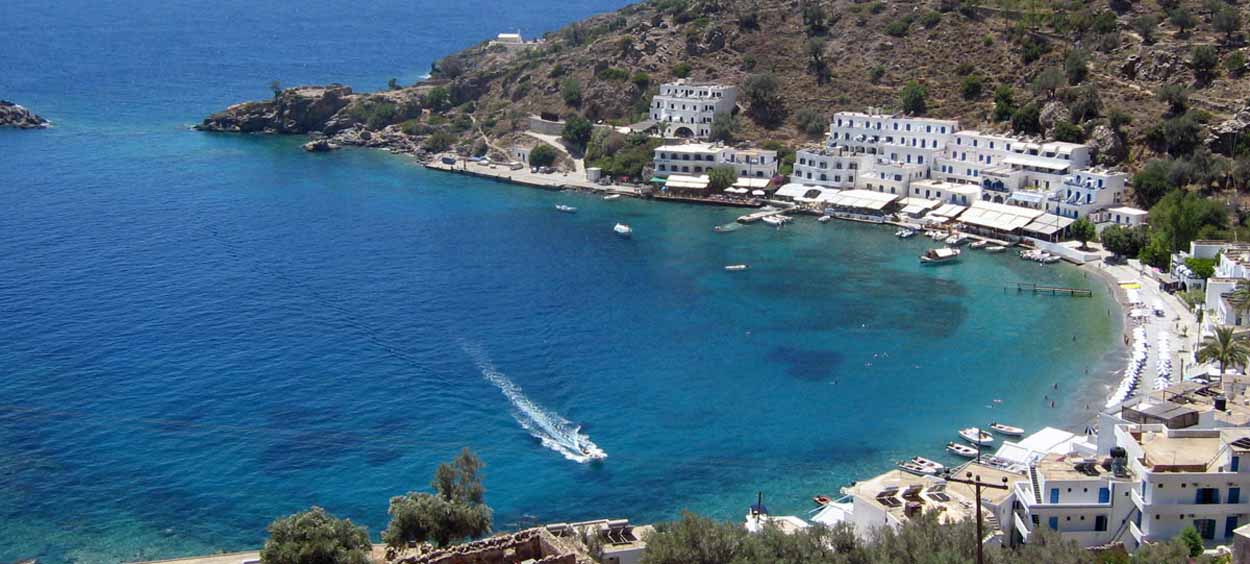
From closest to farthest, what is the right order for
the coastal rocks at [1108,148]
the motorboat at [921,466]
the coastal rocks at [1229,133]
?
the motorboat at [921,466]
the coastal rocks at [1229,133]
the coastal rocks at [1108,148]

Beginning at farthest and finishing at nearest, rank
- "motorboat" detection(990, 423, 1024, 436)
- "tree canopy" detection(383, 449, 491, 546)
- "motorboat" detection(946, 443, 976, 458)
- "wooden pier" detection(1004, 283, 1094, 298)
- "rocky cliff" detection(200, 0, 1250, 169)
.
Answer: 1. "rocky cliff" detection(200, 0, 1250, 169)
2. "wooden pier" detection(1004, 283, 1094, 298)
3. "motorboat" detection(990, 423, 1024, 436)
4. "motorboat" detection(946, 443, 976, 458)
5. "tree canopy" detection(383, 449, 491, 546)

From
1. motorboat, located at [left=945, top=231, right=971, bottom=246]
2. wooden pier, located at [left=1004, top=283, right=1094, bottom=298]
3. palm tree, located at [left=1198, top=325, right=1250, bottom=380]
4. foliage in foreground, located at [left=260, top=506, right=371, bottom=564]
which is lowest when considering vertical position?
foliage in foreground, located at [left=260, top=506, right=371, bottom=564]

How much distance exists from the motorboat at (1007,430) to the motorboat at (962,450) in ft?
8.23

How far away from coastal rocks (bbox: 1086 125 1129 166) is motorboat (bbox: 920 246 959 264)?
55.1 feet

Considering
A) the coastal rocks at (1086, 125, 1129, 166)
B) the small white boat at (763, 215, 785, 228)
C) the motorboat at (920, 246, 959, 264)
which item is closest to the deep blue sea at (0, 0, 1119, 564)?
the small white boat at (763, 215, 785, 228)

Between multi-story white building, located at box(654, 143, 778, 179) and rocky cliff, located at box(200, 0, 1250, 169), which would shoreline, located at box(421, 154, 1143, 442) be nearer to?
rocky cliff, located at box(200, 0, 1250, 169)

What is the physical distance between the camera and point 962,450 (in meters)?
49.0

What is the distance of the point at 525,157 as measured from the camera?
11288 centimetres

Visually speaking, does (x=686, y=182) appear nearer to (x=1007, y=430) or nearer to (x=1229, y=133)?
(x=1229, y=133)

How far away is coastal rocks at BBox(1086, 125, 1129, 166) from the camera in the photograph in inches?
3440

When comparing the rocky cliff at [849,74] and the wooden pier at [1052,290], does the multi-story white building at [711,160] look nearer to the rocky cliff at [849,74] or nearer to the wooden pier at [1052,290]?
the rocky cliff at [849,74]

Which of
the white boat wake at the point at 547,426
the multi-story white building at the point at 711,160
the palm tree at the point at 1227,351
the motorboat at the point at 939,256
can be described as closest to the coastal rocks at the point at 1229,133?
the motorboat at the point at 939,256

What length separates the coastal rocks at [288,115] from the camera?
441 feet

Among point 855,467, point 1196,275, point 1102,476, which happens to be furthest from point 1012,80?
point 1102,476
